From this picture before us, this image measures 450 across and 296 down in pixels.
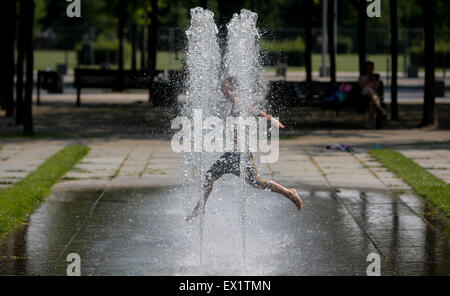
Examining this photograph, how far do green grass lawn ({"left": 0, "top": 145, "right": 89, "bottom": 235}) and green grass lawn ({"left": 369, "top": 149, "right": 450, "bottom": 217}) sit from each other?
4433mm

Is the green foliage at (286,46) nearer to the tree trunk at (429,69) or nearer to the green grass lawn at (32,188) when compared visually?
the tree trunk at (429,69)

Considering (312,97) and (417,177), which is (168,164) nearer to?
(417,177)

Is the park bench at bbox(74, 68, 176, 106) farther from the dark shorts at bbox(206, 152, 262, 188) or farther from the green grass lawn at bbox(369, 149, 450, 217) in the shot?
the dark shorts at bbox(206, 152, 262, 188)

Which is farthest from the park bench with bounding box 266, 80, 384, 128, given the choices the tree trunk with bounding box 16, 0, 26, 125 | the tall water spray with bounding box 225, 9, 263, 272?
the tall water spray with bounding box 225, 9, 263, 272

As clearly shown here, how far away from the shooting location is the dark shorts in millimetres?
8547

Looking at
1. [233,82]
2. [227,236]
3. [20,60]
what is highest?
[20,60]

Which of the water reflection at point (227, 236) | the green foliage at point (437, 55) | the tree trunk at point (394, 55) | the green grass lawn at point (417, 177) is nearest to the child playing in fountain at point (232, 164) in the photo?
the water reflection at point (227, 236)

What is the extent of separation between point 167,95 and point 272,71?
26718 millimetres

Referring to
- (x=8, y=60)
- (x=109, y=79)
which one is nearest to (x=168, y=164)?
(x=8, y=60)

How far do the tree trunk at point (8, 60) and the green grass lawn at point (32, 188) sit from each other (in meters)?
6.62

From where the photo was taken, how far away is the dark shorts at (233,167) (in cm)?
855

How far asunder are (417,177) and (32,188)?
4.92 metres

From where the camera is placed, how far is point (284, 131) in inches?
718

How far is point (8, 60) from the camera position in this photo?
885 inches
